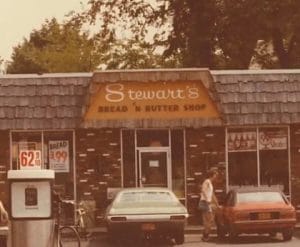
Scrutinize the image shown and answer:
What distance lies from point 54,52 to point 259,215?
4675 centimetres

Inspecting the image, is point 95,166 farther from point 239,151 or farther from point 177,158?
point 239,151

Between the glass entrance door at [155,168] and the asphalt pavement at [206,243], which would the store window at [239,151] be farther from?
Answer: the asphalt pavement at [206,243]

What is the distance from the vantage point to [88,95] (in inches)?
1152

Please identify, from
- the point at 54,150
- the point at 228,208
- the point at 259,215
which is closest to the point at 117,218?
the point at 228,208

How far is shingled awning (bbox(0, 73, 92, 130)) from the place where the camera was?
1150 inches

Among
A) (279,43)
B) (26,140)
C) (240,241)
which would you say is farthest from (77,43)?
(240,241)

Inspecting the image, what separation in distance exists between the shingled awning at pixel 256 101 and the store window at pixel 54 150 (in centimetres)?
506

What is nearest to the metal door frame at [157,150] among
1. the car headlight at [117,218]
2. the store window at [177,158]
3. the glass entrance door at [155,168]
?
the glass entrance door at [155,168]

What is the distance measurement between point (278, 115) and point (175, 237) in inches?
305

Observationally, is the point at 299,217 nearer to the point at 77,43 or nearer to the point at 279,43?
the point at 279,43

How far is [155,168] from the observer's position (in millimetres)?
30625

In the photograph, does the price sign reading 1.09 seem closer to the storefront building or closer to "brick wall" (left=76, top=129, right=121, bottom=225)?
the storefront building

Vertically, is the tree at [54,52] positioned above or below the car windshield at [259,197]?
above

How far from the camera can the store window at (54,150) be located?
3008cm
